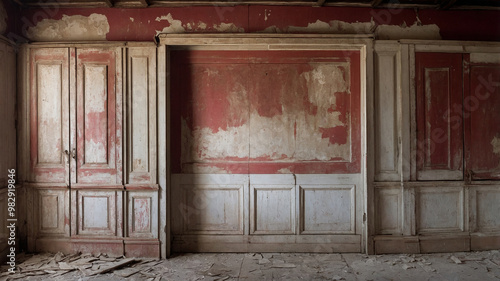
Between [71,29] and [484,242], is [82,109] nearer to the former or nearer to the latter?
[71,29]

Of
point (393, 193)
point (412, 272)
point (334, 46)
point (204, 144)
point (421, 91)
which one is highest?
point (334, 46)

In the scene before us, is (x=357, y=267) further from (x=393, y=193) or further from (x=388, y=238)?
(x=393, y=193)

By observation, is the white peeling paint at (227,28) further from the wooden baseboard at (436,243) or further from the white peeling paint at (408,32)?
the wooden baseboard at (436,243)

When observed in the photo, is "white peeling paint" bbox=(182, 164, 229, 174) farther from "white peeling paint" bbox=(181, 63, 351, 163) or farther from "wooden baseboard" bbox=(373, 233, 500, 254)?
"wooden baseboard" bbox=(373, 233, 500, 254)

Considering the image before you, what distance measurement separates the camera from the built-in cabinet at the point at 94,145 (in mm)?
3734

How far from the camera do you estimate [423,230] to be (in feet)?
12.6

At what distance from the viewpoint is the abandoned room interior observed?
374 cm

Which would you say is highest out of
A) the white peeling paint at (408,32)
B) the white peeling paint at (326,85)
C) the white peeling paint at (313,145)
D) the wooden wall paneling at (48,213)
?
the white peeling paint at (408,32)

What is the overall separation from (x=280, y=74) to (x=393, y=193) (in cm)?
213

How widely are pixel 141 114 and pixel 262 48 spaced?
176 cm

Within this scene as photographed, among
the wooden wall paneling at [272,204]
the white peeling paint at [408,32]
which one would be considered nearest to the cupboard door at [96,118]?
the wooden wall paneling at [272,204]

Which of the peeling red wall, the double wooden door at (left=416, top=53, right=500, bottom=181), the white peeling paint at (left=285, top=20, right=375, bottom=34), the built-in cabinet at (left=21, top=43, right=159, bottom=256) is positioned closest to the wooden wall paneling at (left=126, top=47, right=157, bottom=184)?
the built-in cabinet at (left=21, top=43, right=159, bottom=256)

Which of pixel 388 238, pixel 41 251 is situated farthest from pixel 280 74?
pixel 41 251

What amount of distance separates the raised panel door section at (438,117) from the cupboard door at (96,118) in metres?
3.92
